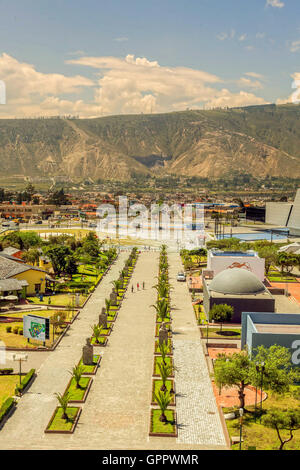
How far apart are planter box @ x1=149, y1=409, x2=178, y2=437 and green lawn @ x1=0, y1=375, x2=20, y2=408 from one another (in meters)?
8.58

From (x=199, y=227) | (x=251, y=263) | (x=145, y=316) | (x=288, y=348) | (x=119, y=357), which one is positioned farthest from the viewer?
(x=199, y=227)

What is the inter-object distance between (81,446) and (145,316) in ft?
81.0

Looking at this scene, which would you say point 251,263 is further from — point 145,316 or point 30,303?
point 30,303

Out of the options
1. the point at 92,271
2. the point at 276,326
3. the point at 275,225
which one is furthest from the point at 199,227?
the point at 276,326

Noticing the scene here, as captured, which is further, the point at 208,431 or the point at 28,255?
the point at 28,255

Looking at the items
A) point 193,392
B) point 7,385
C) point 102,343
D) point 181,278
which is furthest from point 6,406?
point 181,278

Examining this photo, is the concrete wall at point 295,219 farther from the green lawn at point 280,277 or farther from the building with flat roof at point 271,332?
the building with flat roof at point 271,332

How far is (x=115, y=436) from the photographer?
24047 millimetres

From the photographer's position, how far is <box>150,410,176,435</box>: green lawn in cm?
2469

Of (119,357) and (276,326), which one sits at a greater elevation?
(276,326)

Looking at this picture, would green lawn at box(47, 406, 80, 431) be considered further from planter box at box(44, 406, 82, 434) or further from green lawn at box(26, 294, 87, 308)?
green lawn at box(26, 294, 87, 308)
